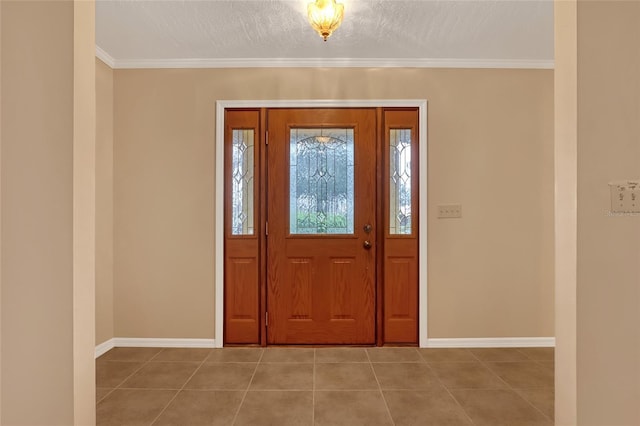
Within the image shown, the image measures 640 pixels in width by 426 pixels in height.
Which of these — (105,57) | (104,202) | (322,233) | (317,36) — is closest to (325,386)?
(322,233)

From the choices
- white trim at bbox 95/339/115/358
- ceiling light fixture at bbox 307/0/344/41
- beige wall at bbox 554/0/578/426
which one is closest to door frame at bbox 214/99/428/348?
white trim at bbox 95/339/115/358

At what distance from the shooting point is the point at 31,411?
1.12m

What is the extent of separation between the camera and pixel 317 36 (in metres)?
2.62

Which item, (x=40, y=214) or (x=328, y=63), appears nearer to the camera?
(x=40, y=214)

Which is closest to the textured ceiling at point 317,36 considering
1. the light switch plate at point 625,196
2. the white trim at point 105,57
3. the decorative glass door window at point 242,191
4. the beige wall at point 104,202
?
the white trim at point 105,57

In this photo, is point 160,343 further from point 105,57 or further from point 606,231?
point 606,231

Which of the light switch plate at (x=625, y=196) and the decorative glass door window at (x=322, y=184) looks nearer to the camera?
the light switch plate at (x=625, y=196)

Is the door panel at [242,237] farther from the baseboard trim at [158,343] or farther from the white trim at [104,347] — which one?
the white trim at [104,347]

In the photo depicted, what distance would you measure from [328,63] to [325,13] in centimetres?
104

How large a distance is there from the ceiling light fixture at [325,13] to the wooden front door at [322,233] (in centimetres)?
107

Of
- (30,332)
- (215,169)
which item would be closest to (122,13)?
(215,169)

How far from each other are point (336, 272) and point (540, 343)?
1.90 m

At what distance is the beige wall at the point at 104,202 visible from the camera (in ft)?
9.44

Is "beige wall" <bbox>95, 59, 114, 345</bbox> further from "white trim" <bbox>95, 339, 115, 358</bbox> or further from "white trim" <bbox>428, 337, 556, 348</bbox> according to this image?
"white trim" <bbox>428, 337, 556, 348</bbox>
